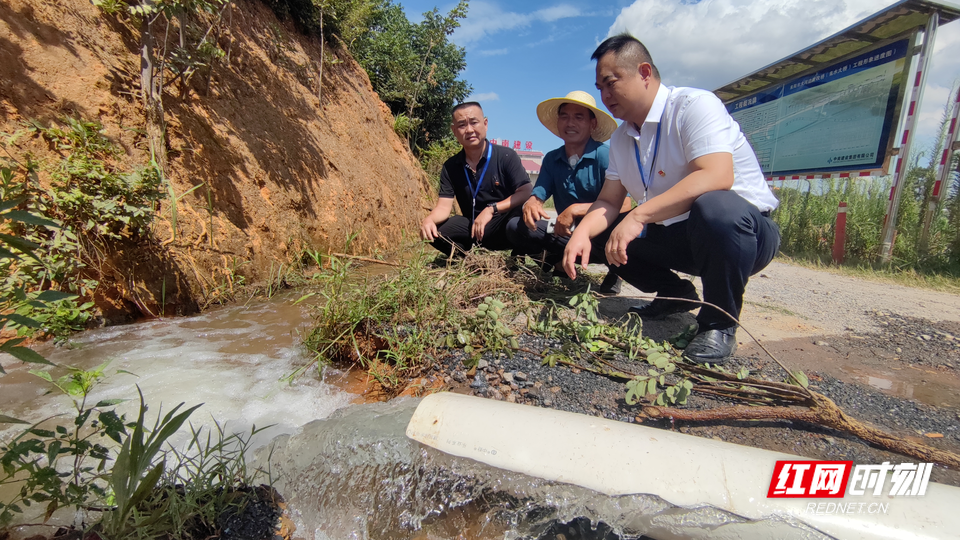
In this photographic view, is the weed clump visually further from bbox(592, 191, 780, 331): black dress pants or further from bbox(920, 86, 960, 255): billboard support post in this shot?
bbox(920, 86, 960, 255): billboard support post

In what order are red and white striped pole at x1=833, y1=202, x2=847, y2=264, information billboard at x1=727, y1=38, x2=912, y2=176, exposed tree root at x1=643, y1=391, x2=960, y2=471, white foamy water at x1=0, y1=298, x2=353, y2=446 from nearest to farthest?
exposed tree root at x1=643, y1=391, x2=960, y2=471 < white foamy water at x1=0, y1=298, x2=353, y2=446 < information billboard at x1=727, y1=38, x2=912, y2=176 < red and white striped pole at x1=833, y1=202, x2=847, y2=264

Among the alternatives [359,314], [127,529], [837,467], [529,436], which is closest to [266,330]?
[359,314]

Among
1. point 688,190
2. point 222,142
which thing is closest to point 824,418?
point 688,190

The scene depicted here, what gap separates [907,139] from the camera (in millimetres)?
4738

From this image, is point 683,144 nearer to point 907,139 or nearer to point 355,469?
Result: point 355,469

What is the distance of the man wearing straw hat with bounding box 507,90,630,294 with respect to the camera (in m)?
3.12

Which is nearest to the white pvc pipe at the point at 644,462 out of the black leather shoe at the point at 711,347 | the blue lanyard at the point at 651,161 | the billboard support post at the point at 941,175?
the black leather shoe at the point at 711,347

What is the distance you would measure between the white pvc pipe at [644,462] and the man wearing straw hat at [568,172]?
1.79 m

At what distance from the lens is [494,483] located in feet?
4.32

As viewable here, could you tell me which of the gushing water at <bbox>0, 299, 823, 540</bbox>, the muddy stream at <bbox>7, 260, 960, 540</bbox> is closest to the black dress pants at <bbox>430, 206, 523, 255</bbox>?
the muddy stream at <bbox>7, 260, 960, 540</bbox>

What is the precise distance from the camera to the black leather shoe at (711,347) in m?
2.07

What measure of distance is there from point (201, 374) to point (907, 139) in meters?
6.45

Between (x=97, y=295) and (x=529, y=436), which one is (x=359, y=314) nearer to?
(x=529, y=436)

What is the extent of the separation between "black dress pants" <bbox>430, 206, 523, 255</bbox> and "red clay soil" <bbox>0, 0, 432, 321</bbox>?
3.54 feet
